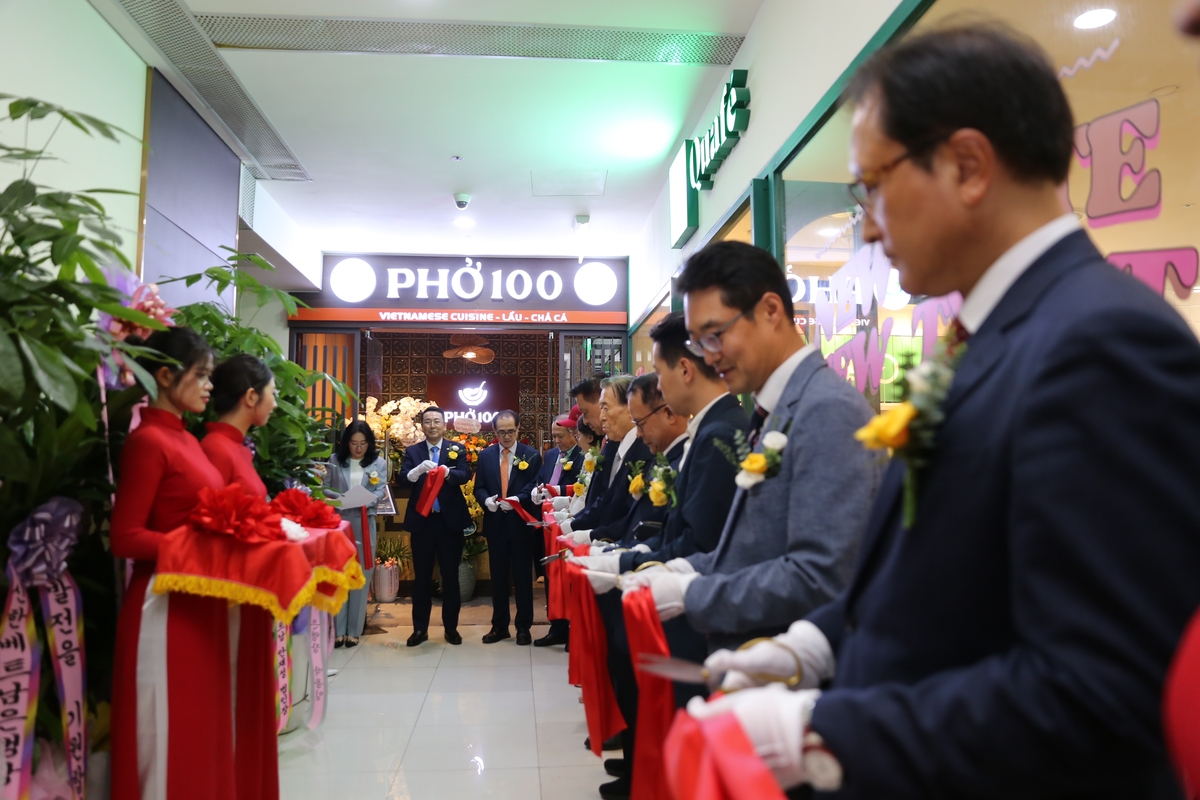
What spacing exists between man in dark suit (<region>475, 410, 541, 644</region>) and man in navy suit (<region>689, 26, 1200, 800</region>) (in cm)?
535

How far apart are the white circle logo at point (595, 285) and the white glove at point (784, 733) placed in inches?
335

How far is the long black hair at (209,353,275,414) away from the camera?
2959 millimetres

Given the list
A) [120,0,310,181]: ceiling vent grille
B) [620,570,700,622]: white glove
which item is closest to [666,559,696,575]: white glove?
[620,570,700,622]: white glove

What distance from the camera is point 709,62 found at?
4.72 meters

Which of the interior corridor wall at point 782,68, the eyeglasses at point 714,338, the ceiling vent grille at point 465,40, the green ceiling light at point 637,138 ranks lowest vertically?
the eyeglasses at point 714,338

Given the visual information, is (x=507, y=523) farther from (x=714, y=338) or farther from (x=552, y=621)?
(x=714, y=338)

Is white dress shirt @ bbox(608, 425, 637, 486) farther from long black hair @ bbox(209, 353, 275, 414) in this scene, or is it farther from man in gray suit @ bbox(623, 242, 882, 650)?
man in gray suit @ bbox(623, 242, 882, 650)

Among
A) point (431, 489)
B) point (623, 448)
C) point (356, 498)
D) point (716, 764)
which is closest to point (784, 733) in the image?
point (716, 764)

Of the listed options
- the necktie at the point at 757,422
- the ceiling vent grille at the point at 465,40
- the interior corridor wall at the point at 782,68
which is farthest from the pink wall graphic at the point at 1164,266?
the ceiling vent grille at the point at 465,40

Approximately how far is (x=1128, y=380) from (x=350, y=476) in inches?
239

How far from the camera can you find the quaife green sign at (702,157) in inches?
168

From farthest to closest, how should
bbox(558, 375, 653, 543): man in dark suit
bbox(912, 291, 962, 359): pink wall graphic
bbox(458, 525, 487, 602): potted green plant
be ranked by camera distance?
bbox(458, 525, 487, 602): potted green plant
bbox(558, 375, 653, 543): man in dark suit
bbox(912, 291, 962, 359): pink wall graphic

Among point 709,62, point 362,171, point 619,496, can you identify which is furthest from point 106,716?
point 362,171

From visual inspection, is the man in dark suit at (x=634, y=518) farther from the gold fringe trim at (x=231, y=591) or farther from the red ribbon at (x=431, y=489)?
the red ribbon at (x=431, y=489)
